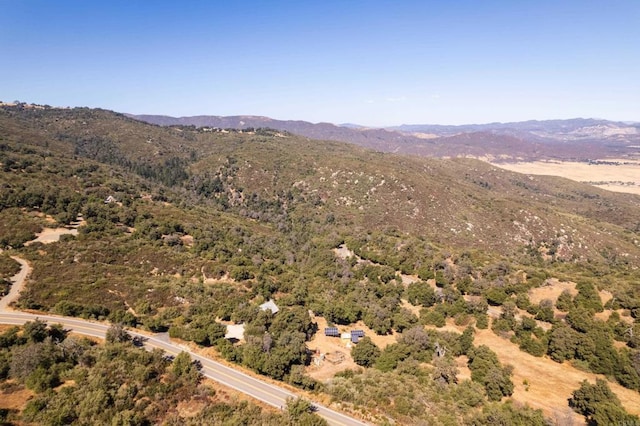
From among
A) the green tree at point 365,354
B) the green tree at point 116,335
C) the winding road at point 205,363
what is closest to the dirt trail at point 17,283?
the winding road at point 205,363

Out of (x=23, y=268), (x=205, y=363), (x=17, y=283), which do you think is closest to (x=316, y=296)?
(x=205, y=363)

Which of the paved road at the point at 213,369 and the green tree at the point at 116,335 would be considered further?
the green tree at the point at 116,335

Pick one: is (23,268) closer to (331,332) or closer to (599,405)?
(331,332)

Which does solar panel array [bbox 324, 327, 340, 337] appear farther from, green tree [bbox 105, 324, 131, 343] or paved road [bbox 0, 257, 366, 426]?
green tree [bbox 105, 324, 131, 343]

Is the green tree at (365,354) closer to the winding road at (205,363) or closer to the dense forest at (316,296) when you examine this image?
the dense forest at (316,296)

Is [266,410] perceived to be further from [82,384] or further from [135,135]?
[135,135]

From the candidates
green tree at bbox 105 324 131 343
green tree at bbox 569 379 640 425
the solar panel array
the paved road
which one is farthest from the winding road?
green tree at bbox 569 379 640 425

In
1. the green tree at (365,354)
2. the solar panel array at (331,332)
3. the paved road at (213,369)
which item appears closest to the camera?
the paved road at (213,369)
